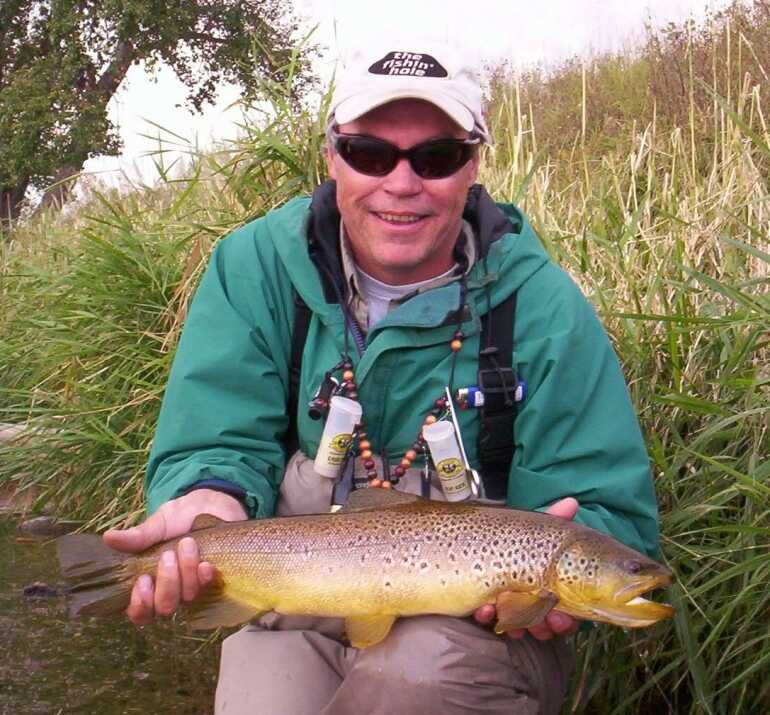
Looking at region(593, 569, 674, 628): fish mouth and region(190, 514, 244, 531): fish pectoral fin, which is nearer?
region(593, 569, 674, 628): fish mouth

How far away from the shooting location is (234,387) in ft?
9.86

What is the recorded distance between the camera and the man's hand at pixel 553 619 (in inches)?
102

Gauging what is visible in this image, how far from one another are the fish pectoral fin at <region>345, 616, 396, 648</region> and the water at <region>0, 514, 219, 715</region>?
1.36 metres

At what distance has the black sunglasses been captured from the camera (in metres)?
2.94

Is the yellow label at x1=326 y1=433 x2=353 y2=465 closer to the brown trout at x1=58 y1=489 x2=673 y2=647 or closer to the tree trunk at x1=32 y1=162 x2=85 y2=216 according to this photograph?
the brown trout at x1=58 y1=489 x2=673 y2=647

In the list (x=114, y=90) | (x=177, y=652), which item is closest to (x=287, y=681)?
(x=177, y=652)

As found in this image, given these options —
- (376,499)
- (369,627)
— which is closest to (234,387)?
(376,499)

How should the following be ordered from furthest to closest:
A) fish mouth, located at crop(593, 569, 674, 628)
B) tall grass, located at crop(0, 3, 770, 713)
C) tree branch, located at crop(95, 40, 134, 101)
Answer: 1. tree branch, located at crop(95, 40, 134, 101)
2. tall grass, located at crop(0, 3, 770, 713)
3. fish mouth, located at crop(593, 569, 674, 628)

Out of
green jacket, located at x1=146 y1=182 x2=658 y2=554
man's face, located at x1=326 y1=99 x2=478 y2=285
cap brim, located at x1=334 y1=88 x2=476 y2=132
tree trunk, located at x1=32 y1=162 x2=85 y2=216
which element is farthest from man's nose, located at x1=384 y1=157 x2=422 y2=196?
tree trunk, located at x1=32 y1=162 x2=85 y2=216

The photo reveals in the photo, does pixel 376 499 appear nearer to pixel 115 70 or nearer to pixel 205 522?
pixel 205 522

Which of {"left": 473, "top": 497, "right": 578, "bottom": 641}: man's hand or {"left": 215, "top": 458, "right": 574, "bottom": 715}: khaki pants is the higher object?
{"left": 473, "top": 497, "right": 578, "bottom": 641}: man's hand

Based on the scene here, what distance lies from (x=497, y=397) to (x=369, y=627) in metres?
0.67

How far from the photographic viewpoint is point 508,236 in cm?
308

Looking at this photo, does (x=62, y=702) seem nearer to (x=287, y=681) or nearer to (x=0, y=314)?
(x=287, y=681)
